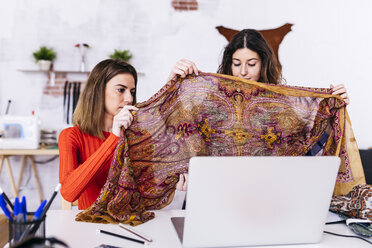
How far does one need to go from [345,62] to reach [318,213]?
3219mm

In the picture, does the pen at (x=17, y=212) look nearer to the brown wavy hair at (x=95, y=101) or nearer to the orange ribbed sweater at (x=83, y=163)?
the orange ribbed sweater at (x=83, y=163)

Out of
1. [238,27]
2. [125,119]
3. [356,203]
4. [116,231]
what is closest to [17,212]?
[116,231]

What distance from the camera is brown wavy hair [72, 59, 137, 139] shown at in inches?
64.0

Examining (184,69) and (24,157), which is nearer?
(184,69)

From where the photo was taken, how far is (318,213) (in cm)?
90

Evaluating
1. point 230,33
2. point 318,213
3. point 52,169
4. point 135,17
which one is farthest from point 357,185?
point 52,169

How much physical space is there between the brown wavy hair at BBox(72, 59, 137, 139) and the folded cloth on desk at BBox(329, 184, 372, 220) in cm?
119

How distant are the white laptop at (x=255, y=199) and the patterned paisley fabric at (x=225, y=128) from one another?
0.40 m

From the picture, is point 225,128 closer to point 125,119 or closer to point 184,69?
point 184,69

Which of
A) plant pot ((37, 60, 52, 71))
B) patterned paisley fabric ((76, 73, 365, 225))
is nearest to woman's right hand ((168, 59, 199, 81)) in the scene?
patterned paisley fabric ((76, 73, 365, 225))

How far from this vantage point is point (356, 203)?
1186mm

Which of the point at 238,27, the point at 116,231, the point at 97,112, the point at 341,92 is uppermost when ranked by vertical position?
the point at 238,27

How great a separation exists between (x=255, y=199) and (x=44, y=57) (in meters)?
3.19

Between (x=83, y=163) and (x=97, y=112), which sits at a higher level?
(x=97, y=112)
